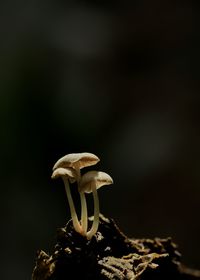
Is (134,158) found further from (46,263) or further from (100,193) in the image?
(46,263)

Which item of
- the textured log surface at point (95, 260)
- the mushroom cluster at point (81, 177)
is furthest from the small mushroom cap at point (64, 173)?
the textured log surface at point (95, 260)

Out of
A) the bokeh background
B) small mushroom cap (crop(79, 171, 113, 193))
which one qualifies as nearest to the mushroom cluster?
small mushroom cap (crop(79, 171, 113, 193))

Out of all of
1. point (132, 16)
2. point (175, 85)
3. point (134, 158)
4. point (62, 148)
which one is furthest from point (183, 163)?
point (132, 16)

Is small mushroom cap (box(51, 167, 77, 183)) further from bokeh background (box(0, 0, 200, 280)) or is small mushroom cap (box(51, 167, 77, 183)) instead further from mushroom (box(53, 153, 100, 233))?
bokeh background (box(0, 0, 200, 280))

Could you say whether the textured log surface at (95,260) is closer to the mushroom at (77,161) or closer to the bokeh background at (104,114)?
the mushroom at (77,161)

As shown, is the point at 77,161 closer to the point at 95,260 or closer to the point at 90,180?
the point at 90,180
